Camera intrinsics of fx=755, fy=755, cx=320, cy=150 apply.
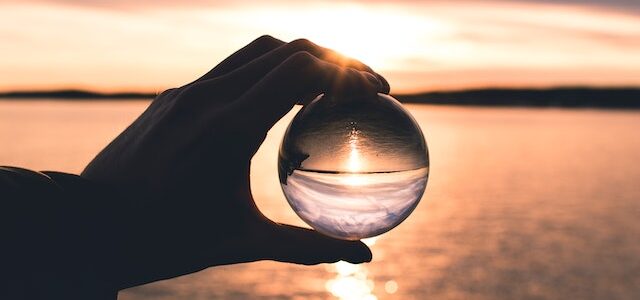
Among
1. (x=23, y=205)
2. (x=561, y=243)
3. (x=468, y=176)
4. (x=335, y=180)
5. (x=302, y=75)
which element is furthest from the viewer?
(x=468, y=176)

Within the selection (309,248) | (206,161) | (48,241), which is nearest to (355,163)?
(309,248)

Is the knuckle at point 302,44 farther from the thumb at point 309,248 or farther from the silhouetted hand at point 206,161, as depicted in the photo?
the thumb at point 309,248

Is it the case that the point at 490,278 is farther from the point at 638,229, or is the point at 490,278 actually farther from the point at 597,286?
the point at 638,229

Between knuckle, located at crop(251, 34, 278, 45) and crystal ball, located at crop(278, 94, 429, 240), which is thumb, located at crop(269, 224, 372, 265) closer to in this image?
crystal ball, located at crop(278, 94, 429, 240)

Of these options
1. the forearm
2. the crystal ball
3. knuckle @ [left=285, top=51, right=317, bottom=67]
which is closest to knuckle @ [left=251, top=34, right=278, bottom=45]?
the crystal ball

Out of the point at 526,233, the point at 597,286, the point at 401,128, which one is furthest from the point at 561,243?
the point at 401,128
